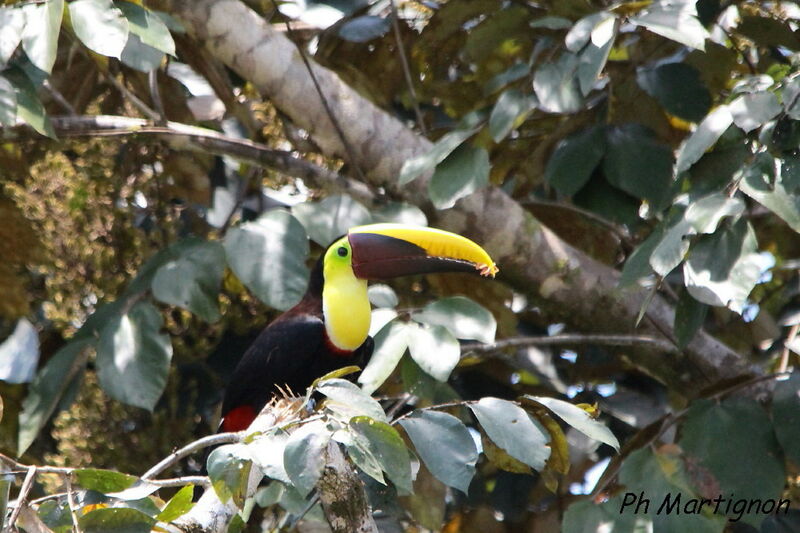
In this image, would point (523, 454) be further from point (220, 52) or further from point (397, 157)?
point (220, 52)

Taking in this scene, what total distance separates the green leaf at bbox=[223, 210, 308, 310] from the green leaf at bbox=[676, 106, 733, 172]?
891 millimetres

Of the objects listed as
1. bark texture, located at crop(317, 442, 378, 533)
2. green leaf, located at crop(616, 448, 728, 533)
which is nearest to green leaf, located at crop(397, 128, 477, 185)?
green leaf, located at crop(616, 448, 728, 533)

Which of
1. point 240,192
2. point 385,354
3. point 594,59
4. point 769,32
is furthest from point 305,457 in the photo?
point 769,32

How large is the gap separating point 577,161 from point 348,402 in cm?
159

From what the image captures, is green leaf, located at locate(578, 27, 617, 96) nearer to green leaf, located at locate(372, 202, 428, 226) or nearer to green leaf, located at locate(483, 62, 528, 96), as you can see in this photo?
green leaf, located at locate(483, 62, 528, 96)

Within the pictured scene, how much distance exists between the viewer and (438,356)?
7.61 ft

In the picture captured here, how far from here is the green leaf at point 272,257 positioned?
8.43 feet

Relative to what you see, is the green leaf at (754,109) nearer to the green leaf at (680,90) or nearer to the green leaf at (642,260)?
the green leaf at (642,260)

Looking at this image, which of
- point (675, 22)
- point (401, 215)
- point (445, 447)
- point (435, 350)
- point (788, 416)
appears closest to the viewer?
point (445, 447)

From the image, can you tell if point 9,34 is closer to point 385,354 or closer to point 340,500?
point 385,354

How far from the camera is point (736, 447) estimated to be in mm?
2609

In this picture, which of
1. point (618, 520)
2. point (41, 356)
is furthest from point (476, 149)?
point (41, 356)

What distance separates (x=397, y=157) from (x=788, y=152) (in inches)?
47.1

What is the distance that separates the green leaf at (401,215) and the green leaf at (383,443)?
4.43ft
